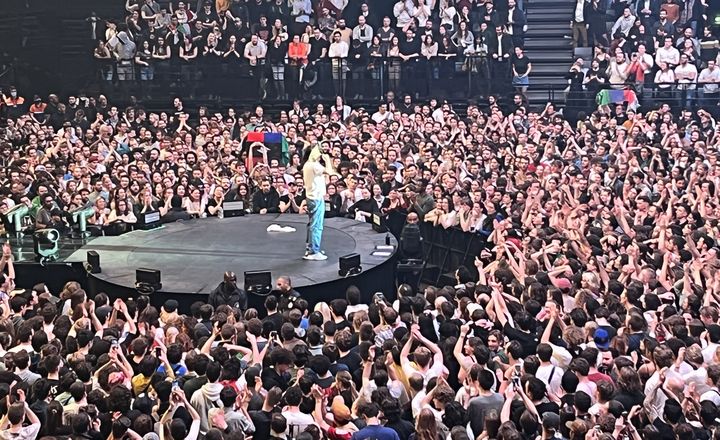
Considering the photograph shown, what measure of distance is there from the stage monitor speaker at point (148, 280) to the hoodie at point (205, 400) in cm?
396

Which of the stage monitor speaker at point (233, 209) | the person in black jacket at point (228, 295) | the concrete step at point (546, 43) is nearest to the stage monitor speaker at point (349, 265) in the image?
the person in black jacket at point (228, 295)

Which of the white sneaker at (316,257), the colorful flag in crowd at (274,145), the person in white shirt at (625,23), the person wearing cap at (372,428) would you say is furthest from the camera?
the person in white shirt at (625,23)

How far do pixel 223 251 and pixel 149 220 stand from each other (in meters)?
1.85

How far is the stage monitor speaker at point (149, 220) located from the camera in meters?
13.8

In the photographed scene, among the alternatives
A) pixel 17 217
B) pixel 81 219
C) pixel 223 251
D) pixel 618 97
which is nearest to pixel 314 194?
pixel 223 251

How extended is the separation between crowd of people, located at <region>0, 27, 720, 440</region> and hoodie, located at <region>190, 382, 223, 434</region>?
2cm

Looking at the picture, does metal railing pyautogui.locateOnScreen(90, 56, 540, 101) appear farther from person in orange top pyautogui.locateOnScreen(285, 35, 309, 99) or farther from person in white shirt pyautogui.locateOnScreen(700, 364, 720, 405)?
person in white shirt pyautogui.locateOnScreen(700, 364, 720, 405)

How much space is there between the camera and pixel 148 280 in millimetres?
10633

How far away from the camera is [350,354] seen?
762 cm

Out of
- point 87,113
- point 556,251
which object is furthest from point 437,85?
point 556,251

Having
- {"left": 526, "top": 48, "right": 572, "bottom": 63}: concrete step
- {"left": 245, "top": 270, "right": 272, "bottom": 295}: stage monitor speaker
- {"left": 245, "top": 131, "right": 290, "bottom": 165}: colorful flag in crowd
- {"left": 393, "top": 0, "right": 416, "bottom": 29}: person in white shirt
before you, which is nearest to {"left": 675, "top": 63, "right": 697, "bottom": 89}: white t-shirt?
{"left": 526, "top": 48, "right": 572, "bottom": 63}: concrete step

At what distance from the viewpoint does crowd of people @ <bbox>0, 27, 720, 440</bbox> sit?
6484mm

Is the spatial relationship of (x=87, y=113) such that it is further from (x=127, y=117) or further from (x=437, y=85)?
(x=437, y=85)

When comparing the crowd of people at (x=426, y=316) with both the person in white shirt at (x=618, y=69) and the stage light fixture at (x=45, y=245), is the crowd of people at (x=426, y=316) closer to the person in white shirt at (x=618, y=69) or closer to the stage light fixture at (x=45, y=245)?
the stage light fixture at (x=45, y=245)
